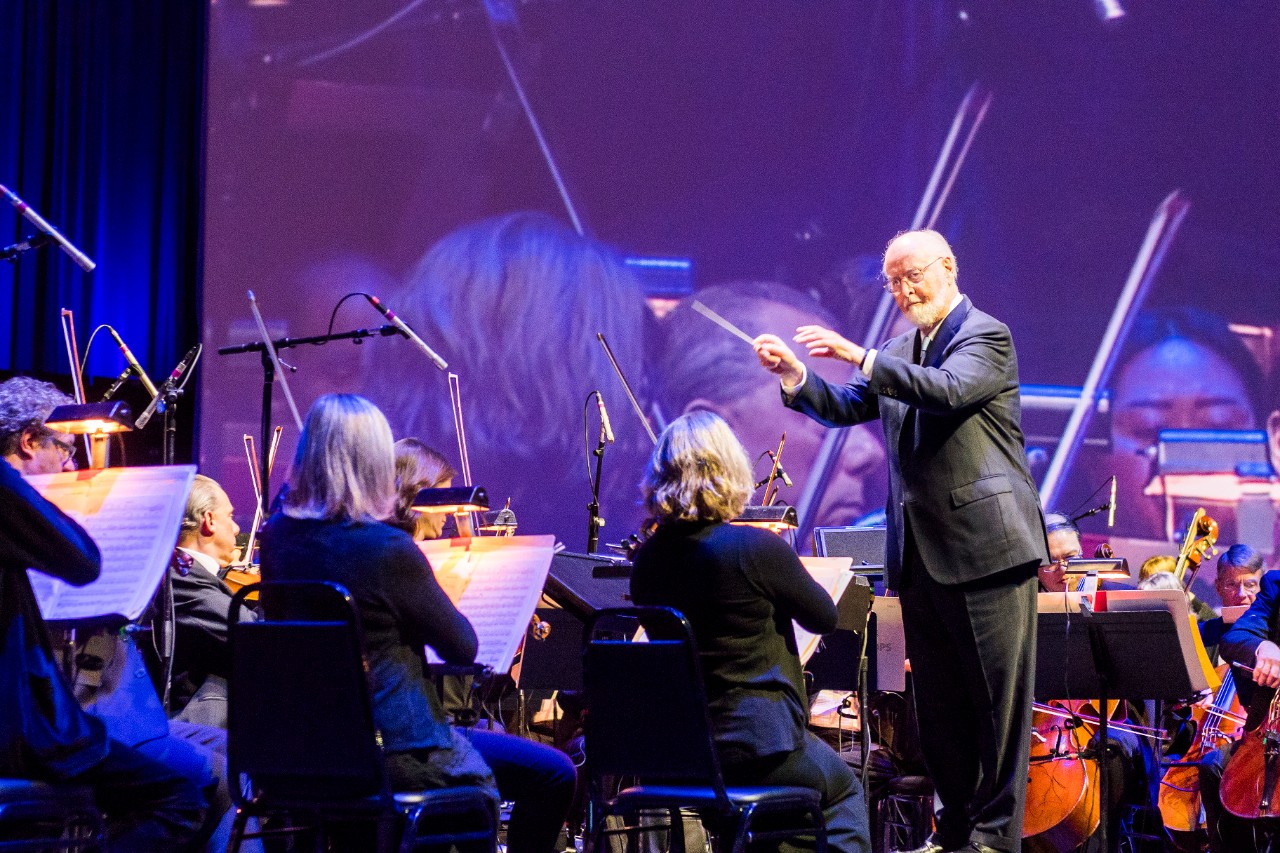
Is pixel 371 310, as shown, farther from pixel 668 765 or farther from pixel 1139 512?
pixel 668 765

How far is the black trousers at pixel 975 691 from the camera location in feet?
9.00

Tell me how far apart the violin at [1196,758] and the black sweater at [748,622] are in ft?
7.66

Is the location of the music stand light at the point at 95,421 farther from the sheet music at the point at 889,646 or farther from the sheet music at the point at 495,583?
the sheet music at the point at 889,646

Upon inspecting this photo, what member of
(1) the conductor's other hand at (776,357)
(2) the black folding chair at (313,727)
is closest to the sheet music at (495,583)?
(2) the black folding chair at (313,727)

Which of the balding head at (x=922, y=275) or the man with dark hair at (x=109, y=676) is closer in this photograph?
the man with dark hair at (x=109, y=676)

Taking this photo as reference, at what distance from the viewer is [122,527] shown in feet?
7.52

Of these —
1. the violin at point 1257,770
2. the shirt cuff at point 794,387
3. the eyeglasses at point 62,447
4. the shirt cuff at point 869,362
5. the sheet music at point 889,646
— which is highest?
the shirt cuff at point 869,362

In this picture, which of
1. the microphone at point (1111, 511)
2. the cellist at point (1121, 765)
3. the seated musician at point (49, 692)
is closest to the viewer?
the seated musician at point (49, 692)

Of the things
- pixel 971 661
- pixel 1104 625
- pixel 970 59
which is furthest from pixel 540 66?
pixel 971 661

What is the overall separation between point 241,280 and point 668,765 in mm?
4649

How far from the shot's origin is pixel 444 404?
21.2 feet

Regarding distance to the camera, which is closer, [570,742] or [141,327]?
[570,742]

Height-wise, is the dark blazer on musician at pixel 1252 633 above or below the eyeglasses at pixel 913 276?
below

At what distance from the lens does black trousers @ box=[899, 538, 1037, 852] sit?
108 inches
